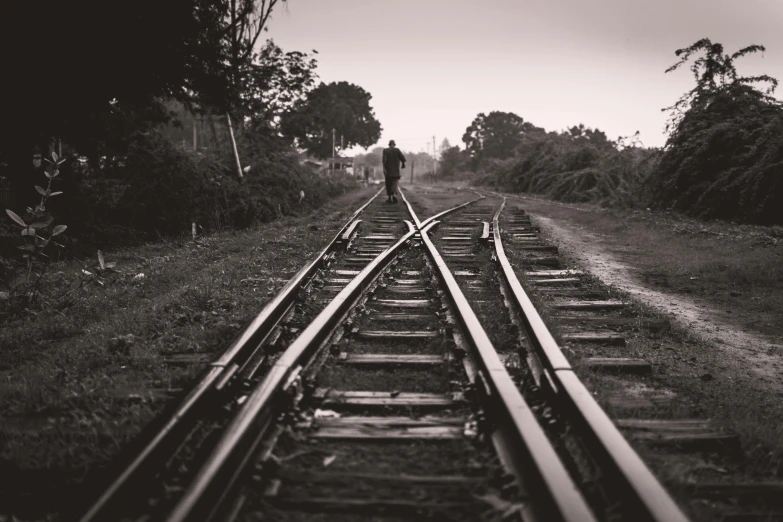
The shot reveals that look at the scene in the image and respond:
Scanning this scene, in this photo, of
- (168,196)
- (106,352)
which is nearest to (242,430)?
(106,352)

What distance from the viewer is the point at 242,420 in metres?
2.37

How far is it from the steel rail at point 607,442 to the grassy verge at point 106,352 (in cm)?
199

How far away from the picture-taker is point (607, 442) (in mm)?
2211

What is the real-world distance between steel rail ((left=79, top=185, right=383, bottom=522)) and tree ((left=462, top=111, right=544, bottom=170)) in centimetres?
6353

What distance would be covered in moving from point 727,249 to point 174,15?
29.6 ft

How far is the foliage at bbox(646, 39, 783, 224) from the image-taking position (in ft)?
38.4

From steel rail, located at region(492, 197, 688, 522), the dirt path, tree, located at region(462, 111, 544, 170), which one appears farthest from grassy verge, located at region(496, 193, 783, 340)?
tree, located at region(462, 111, 544, 170)

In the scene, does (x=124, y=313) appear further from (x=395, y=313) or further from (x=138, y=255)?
(x=138, y=255)

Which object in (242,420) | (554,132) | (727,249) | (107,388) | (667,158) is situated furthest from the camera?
(554,132)

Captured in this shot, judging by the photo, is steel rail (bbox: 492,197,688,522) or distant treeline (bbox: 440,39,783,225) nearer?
steel rail (bbox: 492,197,688,522)

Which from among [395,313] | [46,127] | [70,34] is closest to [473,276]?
[395,313]

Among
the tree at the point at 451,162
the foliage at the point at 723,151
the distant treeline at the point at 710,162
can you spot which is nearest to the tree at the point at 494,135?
the tree at the point at 451,162

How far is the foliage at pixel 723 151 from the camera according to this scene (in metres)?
11.7

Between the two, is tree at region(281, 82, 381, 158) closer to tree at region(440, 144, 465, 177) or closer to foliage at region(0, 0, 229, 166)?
tree at region(440, 144, 465, 177)
